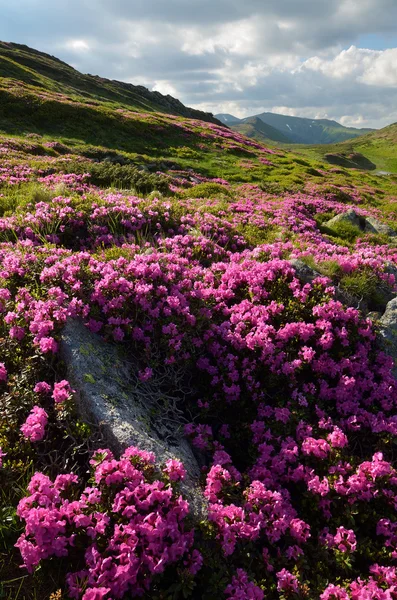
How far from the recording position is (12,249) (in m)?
7.70

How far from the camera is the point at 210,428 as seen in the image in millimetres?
5461

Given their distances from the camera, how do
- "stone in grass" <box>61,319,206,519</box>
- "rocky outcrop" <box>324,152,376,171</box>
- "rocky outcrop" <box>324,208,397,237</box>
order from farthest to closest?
"rocky outcrop" <box>324,152,376,171</box>
"rocky outcrop" <box>324,208,397,237</box>
"stone in grass" <box>61,319,206,519</box>

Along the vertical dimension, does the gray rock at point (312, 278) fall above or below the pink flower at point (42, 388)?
above

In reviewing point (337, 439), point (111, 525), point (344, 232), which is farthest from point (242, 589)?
point (344, 232)

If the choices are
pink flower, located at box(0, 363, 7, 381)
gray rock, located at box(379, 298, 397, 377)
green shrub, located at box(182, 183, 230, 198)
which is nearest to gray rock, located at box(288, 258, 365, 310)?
gray rock, located at box(379, 298, 397, 377)

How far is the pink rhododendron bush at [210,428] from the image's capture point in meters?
3.58

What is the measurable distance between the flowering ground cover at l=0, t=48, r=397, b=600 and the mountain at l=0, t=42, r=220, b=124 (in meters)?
60.5

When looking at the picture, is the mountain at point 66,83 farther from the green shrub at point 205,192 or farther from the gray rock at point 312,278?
the gray rock at point 312,278

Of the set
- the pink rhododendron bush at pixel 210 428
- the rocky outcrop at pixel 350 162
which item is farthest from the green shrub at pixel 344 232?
the rocky outcrop at pixel 350 162

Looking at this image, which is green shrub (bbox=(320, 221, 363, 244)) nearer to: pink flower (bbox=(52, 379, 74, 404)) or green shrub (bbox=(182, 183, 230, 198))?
green shrub (bbox=(182, 183, 230, 198))

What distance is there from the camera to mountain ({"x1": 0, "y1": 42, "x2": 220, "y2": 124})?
59906 millimetres

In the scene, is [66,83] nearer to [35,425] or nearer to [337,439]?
[35,425]

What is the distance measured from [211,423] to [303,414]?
4.87 feet

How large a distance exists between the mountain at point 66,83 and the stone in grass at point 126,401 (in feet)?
204
